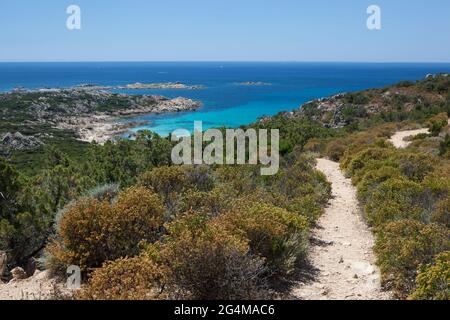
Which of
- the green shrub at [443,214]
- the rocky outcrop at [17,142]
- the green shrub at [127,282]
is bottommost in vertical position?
the rocky outcrop at [17,142]

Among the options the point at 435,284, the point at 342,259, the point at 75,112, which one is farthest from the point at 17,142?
the point at 435,284

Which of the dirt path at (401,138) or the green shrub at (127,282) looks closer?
the green shrub at (127,282)

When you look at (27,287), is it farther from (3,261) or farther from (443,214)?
(443,214)

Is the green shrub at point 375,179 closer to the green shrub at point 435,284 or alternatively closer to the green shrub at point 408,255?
the green shrub at point 408,255

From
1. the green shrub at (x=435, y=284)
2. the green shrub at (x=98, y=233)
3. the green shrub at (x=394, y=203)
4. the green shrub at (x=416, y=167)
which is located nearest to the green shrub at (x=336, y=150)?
the green shrub at (x=416, y=167)

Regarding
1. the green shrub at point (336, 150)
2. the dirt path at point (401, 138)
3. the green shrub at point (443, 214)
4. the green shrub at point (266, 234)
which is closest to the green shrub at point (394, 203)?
the green shrub at point (443, 214)

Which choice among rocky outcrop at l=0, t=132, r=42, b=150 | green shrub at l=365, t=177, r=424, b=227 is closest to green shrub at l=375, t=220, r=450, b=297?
green shrub at l=365, t=177, r=424, b=227

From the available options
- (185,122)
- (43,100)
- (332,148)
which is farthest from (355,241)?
(43,100)

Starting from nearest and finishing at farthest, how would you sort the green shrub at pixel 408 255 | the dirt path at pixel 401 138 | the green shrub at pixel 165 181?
1. the green shrub at pixel 408 255
2. the green shrub at pixel 165 181
3. the dirt path at pixel 401 138

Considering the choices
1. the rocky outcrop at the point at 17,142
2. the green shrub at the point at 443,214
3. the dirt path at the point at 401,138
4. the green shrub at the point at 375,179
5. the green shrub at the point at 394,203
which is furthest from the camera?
the rocky outcrop at the point at 17,142

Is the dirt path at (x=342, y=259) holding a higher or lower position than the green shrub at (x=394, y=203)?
lower
